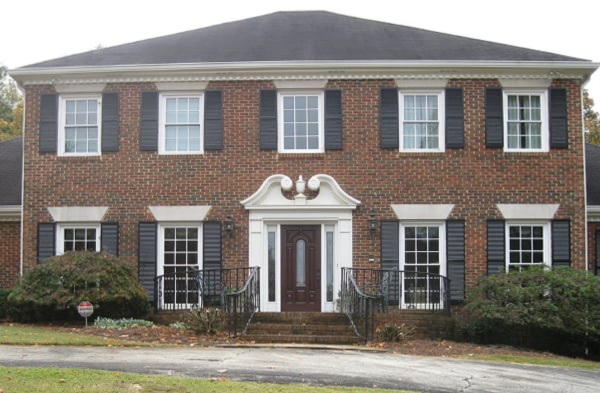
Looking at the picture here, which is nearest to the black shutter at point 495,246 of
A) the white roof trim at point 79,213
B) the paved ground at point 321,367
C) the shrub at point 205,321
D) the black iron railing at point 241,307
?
the paved ground at point 321,367

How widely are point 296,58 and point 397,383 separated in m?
9.58

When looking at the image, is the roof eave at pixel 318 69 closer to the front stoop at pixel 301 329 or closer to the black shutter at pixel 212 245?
the black shutter at pixel 212 245

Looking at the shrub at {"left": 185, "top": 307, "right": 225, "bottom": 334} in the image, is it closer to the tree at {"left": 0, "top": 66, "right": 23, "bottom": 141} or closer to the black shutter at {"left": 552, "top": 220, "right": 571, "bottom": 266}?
the black shutter at {"left": 552, "top": 220, "right": 571, "bottom": 266}

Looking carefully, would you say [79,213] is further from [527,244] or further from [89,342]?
[527,244]

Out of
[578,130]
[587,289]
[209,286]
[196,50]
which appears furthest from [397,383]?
[196,50]

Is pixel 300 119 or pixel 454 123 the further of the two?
pixel 300 119

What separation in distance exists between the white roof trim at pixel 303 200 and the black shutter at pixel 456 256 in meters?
2.20

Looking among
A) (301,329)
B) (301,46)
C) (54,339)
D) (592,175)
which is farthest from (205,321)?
(592,175)

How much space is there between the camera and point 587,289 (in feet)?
49.8

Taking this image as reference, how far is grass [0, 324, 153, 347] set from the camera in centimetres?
1334

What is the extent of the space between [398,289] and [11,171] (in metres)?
10.7

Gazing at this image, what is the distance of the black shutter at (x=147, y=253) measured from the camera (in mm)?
17719

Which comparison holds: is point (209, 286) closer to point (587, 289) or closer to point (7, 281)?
point (7, 281)

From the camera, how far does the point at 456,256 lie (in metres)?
17.6
